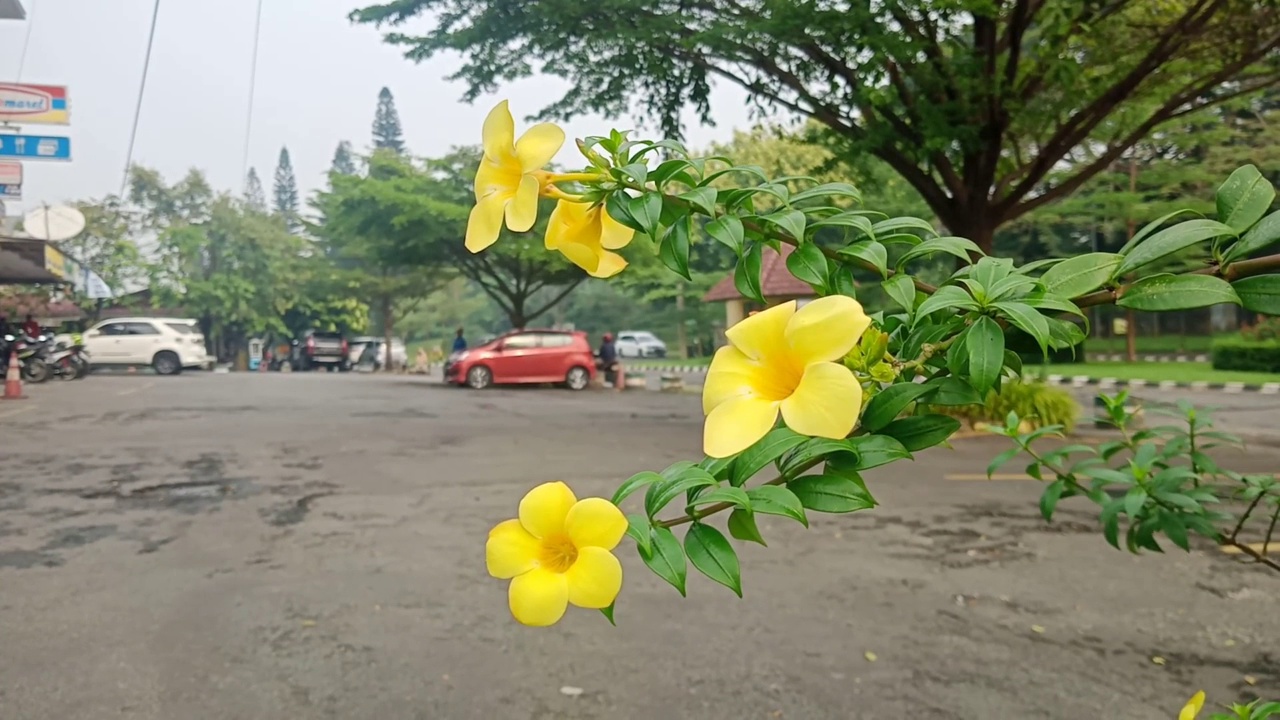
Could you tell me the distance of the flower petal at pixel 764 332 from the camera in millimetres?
457

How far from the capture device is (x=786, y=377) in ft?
1.53

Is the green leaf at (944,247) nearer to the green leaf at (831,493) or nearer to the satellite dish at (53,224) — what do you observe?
the green leaf at (831,493)

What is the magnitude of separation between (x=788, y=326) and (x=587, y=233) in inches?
8.1

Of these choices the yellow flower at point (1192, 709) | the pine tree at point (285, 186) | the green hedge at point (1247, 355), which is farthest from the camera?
the pine tree at point (285, 186)

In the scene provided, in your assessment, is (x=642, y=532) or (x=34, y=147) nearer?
(x=642, y=532)

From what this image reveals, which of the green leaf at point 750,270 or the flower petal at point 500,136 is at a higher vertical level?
the flower petal at point 500,136

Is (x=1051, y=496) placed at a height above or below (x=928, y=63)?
below

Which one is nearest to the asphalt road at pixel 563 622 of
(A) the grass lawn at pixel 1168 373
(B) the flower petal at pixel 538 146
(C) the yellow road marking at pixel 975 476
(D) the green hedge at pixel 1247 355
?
(C) the yellow road marking at pixel 975 476

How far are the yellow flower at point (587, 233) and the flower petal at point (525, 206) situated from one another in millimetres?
59

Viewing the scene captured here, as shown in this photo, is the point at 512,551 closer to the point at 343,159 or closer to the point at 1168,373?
the point at 1168,373

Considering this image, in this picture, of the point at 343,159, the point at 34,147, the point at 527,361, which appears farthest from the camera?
the point at 343,159

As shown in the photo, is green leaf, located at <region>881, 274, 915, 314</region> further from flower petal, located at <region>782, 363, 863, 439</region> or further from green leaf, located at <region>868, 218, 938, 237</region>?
flower petal, located at <region>782, 363, 863, 439</region>

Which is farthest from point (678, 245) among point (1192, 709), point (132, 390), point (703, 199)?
point (132, 390)

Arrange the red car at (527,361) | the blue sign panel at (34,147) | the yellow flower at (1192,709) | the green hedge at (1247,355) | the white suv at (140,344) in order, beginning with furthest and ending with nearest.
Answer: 1. the white suv at (140,344)
2. the red car at (527,361)
3. the green hedge at (1247,355)
4. the blue sign panel at (34,147)
5. the yellow flower at (1192,709)
